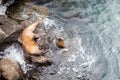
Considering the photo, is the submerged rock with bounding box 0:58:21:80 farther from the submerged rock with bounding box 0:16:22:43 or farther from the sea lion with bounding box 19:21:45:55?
the submerged rock with bounding box 0:16:22:43

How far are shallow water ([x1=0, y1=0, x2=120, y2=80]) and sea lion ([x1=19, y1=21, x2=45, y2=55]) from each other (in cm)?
44

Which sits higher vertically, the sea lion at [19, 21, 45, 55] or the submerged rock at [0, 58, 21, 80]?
the sea lion at [19, 21, 45, 55]

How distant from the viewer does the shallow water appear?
19.2 feet

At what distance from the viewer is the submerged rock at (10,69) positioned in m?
5.27

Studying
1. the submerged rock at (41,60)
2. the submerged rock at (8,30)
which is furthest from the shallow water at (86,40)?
the submerged rock at (8,30)

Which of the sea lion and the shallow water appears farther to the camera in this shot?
the sea lion

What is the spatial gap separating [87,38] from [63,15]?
4.08 ft

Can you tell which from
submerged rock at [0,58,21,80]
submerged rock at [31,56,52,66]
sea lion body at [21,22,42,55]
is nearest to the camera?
submerged rock at [0,58,21,80]

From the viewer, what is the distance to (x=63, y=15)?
297 inches

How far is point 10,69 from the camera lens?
5355 mm

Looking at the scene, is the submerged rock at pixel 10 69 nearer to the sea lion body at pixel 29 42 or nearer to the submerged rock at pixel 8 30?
the sea lion body at pixel 29 42

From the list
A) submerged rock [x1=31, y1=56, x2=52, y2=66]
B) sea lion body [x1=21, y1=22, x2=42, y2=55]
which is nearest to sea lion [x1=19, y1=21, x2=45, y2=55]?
sea lion body [x1=21, y1=22, x2=42, y2=55]

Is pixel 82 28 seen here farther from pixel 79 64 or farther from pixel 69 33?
pixel 79 64

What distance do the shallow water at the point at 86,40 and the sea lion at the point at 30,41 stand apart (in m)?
0.44
